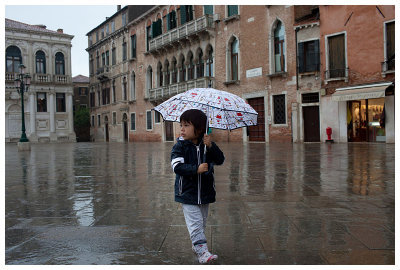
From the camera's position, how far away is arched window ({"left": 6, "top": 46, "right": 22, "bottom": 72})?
138ft

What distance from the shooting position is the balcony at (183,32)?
96.3 feet

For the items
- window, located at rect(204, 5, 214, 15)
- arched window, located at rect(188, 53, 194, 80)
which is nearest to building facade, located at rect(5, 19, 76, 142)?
arched window, located at rect(188, 53, 194, 80)

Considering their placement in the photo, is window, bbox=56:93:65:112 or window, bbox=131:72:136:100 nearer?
window, bbox=131:72:136:100

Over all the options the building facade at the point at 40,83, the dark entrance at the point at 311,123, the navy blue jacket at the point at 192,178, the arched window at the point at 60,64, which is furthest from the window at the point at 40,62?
→ the navy blue jacket at the point at 192,178

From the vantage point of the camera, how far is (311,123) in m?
23.4

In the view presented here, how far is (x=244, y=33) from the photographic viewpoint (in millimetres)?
27047

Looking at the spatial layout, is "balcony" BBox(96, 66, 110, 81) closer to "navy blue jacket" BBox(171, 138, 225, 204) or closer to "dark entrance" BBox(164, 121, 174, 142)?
"dark entrance" BBox(164, 121, 174, 142)

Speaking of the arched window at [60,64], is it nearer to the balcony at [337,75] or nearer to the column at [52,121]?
the column at [52,121]

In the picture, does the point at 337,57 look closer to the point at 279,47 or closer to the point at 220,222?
the point at 279,47

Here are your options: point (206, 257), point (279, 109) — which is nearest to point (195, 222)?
point (206, 257)

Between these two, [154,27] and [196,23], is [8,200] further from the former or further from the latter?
[154,27]

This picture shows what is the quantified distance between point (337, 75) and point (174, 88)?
48.4ft

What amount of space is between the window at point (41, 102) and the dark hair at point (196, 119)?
1753 inches

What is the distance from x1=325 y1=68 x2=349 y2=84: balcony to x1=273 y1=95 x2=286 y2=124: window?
10.6 feet
